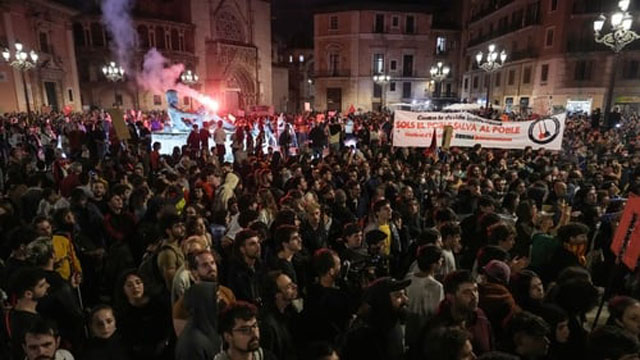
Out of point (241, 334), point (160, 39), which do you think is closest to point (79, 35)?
point (160, 39)

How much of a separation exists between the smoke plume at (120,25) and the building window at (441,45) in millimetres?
33293

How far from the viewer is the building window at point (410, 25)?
4605 cm

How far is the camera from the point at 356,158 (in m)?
10.7

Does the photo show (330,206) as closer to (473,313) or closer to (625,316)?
(473,313)

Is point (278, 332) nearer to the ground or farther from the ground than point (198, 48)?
nearer to the ground

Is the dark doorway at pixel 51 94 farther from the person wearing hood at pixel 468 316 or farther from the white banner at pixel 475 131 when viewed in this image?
the person wearing hood at pixel 468 316

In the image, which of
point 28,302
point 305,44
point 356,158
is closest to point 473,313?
point 28,302

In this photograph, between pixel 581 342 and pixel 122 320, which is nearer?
pixel 581 342

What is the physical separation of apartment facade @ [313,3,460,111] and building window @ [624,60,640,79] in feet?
57.2

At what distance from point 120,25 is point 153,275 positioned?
→ 39285 millimetres

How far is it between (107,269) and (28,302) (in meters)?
1.36

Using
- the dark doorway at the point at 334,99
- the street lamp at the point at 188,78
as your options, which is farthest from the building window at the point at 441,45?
the street lamp at the point at 188,78

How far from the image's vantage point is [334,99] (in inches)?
1889

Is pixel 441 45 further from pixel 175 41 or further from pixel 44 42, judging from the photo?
pixel 44 42
